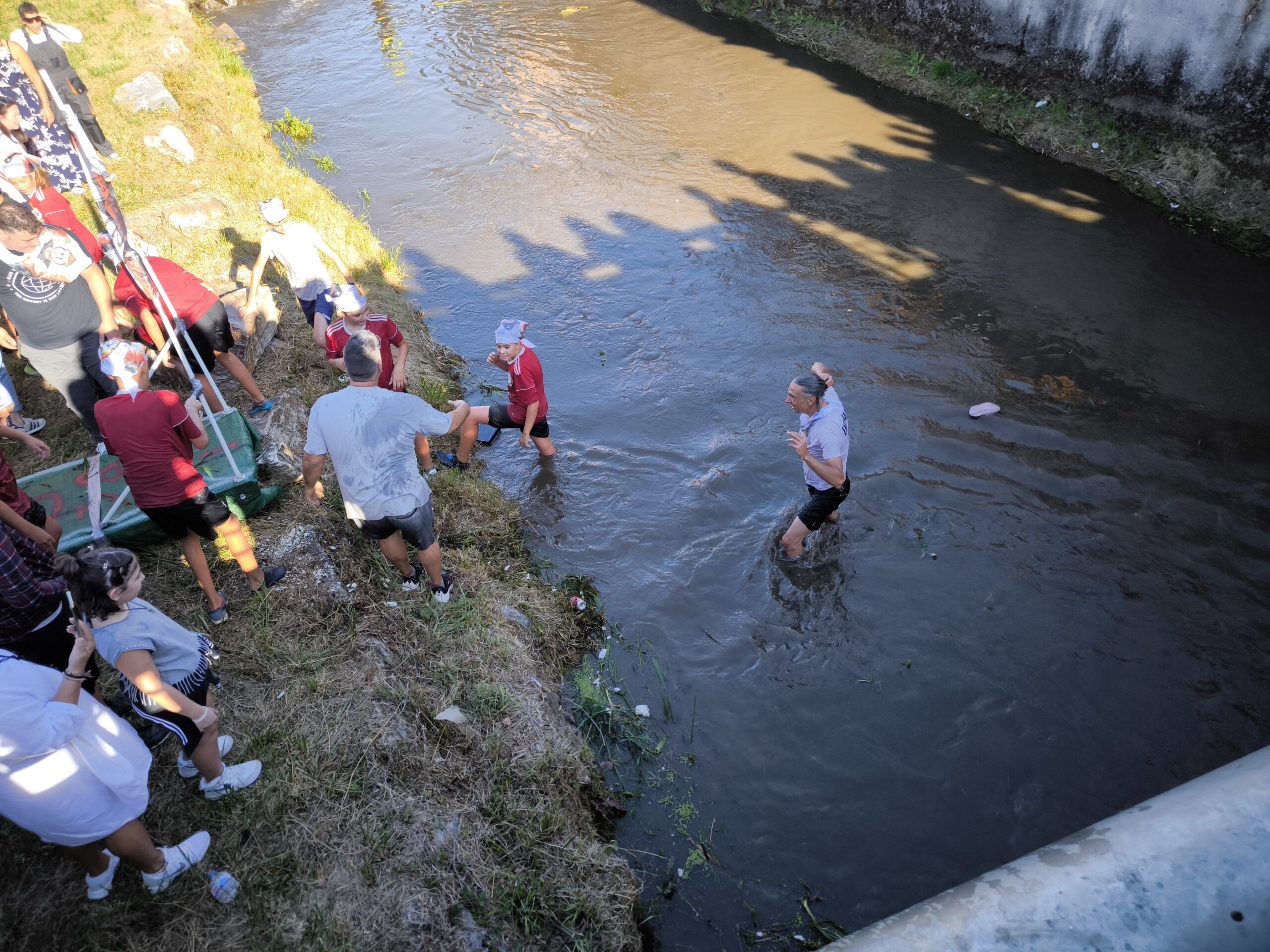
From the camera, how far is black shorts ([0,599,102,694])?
3.85 meters

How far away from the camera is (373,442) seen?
424cm

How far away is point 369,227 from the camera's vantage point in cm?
1067

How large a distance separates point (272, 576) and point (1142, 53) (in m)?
12.2

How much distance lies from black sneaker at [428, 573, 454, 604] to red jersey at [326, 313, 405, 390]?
170 cm

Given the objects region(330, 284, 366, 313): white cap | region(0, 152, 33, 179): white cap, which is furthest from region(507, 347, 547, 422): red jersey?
region(0, 152, 33, 179): white cap

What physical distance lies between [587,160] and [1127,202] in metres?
7.86

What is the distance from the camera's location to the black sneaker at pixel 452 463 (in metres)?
6.84

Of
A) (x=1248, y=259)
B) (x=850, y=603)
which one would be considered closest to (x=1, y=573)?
(x=850, y=603)

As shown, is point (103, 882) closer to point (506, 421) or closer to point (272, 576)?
point (272, 576)

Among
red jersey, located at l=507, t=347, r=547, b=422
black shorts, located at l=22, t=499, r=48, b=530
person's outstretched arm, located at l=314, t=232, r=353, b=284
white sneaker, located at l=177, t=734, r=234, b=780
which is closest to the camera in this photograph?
white sneaker, located at l=177, t=734, r=234, b=780

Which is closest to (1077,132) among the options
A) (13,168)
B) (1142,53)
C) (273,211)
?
(1142,53)

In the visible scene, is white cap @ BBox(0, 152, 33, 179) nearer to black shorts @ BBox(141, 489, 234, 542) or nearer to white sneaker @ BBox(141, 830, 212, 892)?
black shorts @ BBox(141, 489, 234, 542)

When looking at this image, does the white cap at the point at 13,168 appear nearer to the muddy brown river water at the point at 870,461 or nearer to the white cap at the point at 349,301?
the white cap at the point at 349,301

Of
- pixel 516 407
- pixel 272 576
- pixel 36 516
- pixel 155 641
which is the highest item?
pixel 155 641
